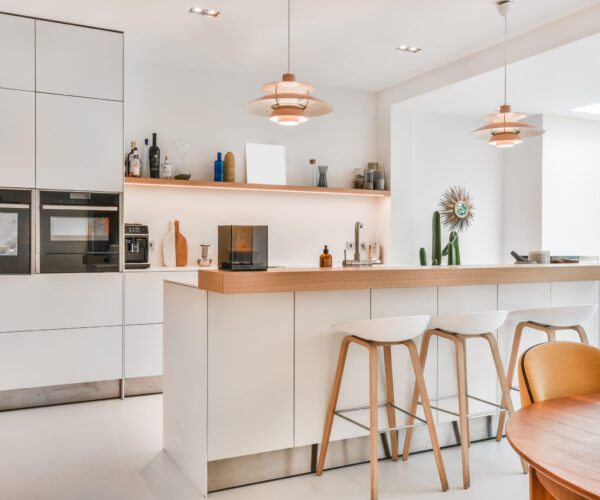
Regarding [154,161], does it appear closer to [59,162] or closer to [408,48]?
[59,162]

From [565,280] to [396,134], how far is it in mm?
2816

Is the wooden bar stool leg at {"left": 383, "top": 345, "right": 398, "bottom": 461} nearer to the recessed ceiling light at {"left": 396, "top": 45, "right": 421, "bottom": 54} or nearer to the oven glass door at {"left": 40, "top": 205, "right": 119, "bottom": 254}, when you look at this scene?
the oven glass door at {"left": 40, "top": 205, "right": 119, "bottom": 254}

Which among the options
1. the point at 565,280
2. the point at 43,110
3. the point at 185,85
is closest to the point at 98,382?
the point at 43,110

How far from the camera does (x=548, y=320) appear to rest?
3.34m

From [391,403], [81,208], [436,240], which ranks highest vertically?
[81,208]

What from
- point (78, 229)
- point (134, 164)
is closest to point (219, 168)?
point (134, 164)

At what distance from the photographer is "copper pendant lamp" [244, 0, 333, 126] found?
2998 millimetres

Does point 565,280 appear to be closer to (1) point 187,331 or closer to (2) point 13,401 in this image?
(1) point 187,331

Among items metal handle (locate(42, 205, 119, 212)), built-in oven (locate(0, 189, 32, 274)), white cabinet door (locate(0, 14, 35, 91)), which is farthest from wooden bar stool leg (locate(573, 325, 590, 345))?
white cabinet door (locate(0, 14, 35, 91))

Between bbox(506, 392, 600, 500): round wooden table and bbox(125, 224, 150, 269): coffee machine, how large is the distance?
11.7ft

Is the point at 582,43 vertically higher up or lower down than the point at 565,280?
higher up

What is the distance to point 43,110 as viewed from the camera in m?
4.08

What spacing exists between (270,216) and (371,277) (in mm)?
2814

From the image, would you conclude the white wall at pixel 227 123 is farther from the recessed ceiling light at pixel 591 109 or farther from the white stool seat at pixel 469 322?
the white stool seat at pixel 469 322
